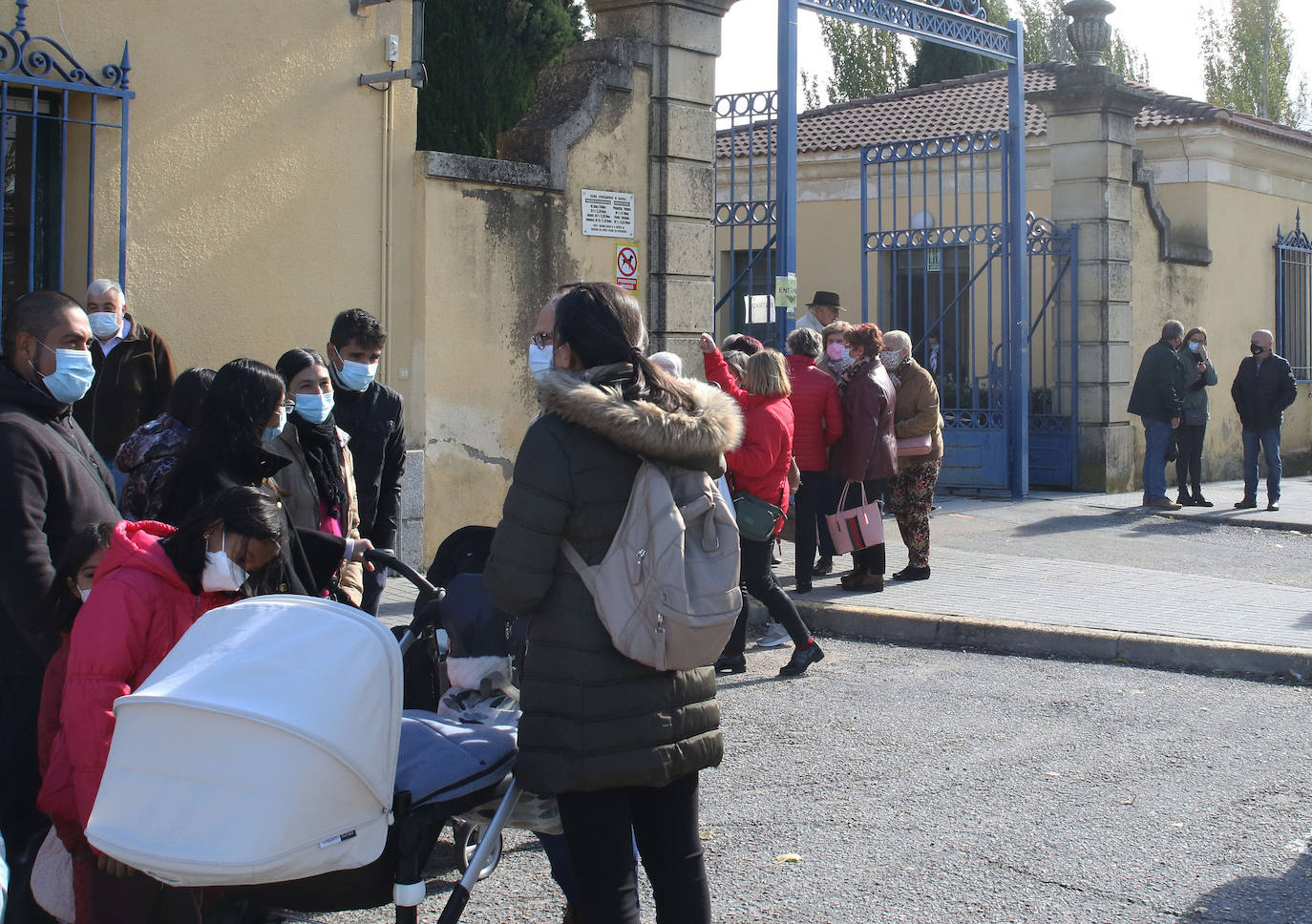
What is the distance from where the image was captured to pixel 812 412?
29.5ft

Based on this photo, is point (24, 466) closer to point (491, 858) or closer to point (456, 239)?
point (491, 858)

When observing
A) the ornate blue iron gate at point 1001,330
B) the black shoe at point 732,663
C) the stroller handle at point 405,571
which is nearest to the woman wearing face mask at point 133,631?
the stroller handle at point 405,571

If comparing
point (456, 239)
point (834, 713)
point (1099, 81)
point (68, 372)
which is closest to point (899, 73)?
point (1099, 81)

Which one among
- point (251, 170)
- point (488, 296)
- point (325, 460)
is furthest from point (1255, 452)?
point (325, 460)

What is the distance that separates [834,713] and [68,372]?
12.7 ft

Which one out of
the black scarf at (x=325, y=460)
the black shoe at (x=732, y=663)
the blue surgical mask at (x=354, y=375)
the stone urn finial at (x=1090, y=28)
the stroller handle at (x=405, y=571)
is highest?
the stone urn finial at (x=1090, y=28)

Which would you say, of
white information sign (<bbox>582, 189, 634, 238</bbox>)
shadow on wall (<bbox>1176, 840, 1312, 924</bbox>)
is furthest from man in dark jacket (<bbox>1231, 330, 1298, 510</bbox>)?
shadow on wall (<bbox>1176, 840, 1312, 924</bbox>)

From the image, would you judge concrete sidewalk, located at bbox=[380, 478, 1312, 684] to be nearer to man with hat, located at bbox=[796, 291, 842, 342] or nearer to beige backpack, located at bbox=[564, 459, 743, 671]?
man with hat, located at bbox=[796, 291, 842, 342]

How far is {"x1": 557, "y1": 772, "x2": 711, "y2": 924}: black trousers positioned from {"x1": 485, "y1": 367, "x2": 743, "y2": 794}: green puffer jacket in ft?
0.27

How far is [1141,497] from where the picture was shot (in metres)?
15.1

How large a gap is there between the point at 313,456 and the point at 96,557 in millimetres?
1669

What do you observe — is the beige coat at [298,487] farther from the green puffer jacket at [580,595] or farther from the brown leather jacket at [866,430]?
the brown leather jacket at [866,430]

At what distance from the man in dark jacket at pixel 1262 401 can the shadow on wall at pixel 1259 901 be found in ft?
35.0

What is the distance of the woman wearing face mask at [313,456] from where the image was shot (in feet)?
17.1
